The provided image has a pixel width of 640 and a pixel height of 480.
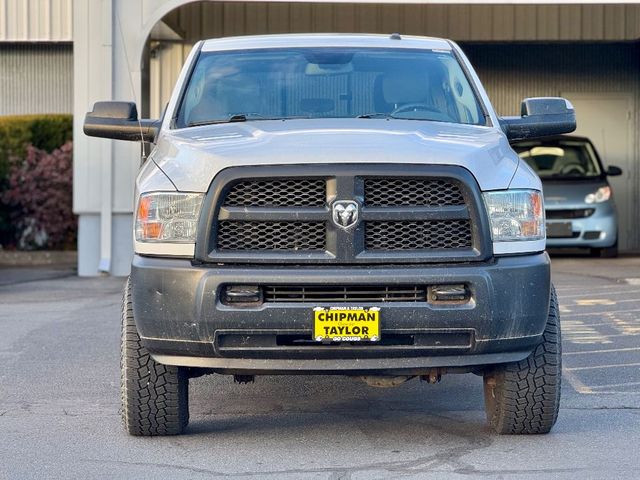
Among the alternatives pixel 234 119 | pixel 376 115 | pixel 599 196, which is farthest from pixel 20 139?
pixel 376 115

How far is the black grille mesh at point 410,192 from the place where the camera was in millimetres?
6090

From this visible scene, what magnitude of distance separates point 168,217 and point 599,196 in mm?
12736

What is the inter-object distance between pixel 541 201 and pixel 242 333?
1.54 metres

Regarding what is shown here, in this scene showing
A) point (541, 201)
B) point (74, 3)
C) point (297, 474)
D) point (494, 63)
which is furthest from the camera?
point (494, 63)

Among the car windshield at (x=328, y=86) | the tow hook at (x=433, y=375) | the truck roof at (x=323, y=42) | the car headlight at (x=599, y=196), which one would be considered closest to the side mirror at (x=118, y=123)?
the car windshield at (x=328, y=86)

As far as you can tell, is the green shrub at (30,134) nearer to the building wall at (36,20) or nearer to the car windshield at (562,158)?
the building wall at (36,20)

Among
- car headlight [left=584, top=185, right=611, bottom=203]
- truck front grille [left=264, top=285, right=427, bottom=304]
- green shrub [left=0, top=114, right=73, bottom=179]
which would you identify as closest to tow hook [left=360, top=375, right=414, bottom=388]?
truck front grille [left=264, top=285, right=427, bottom=304]

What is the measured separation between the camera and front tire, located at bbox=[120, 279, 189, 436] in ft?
21.0

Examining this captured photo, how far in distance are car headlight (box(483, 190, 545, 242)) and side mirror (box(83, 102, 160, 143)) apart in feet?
7.16

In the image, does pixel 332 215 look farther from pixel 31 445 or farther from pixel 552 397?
pixel 31 445

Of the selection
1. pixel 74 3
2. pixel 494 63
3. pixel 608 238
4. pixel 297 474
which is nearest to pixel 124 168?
pixel 74 3

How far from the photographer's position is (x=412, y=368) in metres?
6.07

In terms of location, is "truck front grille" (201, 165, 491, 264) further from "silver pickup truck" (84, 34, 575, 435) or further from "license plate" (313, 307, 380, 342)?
"license plate" (313, 307, 380, 342)

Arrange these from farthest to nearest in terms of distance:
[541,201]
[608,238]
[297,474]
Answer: [608,238]
[541,201]
[297,474]
